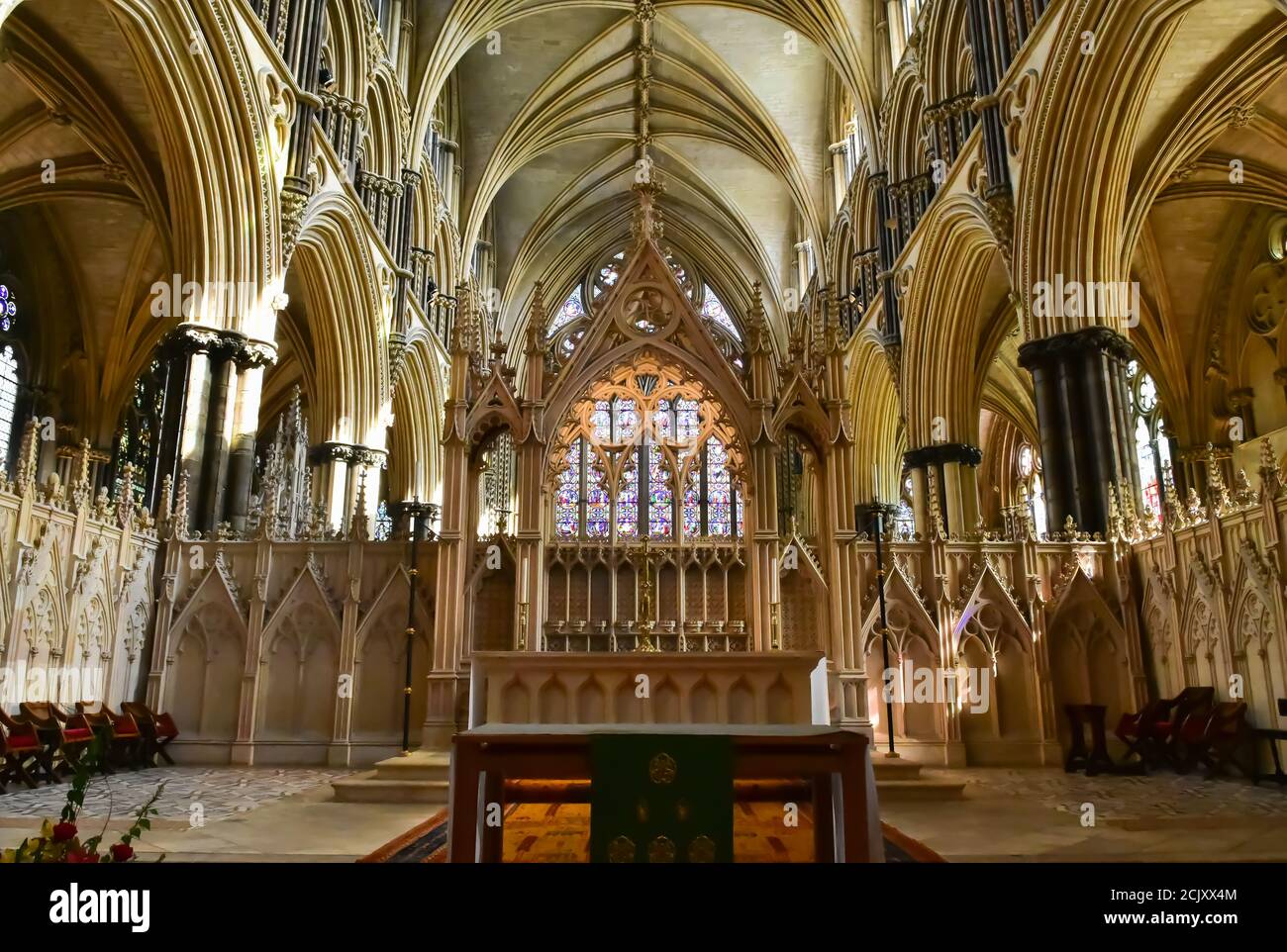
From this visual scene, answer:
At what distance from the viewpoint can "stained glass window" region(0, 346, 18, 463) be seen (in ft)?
58.2

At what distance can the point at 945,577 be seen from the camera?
9.94 metres

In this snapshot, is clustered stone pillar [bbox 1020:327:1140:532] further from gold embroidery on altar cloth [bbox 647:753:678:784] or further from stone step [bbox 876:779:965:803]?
gold embroidery on altar cloth [bbox 647:753:678:784]

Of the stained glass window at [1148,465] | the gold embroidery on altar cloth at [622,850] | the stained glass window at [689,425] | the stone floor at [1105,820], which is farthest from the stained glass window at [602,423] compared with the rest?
the stained glass window at [1148,465]

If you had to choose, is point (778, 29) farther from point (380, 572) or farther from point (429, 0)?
point (380, 572)

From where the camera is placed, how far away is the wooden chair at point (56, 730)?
25.5ft

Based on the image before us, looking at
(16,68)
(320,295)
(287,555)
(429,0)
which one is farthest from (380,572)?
(429,0)

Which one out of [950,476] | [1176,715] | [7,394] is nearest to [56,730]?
[1176,715]

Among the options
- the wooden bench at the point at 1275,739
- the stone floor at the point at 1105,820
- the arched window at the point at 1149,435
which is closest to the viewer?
the stone floor at the point at 1105,820

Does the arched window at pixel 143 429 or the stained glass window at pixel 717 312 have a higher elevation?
the stained glass window at pixel 717 312

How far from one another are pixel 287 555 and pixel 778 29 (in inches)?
746

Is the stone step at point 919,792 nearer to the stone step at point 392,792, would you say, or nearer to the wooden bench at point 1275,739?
the wooden bench at point 1275,739

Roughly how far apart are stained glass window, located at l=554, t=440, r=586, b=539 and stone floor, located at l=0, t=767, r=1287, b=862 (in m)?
5.08

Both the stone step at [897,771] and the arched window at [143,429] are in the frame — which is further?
the arched window at [143,429]

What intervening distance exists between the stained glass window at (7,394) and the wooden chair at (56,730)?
12098mm
